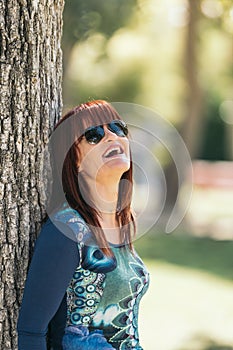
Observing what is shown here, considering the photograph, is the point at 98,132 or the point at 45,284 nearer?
the point at 45,284

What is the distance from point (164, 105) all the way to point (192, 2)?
5.77 meters

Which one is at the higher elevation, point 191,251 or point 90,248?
point 90,248

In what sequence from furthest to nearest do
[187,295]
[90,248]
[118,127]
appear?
[187,295], [118,127], [90,248]

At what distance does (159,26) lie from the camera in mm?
20531

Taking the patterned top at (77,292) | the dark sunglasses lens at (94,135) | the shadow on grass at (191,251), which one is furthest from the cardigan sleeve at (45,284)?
the shadow on grass at (191,251)

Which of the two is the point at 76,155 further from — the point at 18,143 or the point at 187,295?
the point at 187,295

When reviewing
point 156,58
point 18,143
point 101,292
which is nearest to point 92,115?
point 18,143

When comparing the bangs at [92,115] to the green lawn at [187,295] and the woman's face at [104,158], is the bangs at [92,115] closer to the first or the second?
the woman's face at [104,158]

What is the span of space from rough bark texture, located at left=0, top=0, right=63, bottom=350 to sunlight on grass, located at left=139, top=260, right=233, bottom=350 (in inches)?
160

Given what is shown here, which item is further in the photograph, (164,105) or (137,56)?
(137,56)

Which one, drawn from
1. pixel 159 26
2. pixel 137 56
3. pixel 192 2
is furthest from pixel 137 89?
pixel 192 2

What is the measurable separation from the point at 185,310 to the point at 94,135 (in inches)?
235

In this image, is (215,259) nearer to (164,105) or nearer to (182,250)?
(182,250)

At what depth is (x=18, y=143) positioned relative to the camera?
265cm
